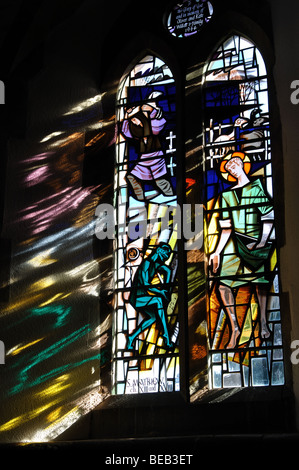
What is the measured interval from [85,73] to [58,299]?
6.62 ft

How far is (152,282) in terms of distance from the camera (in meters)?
7.02

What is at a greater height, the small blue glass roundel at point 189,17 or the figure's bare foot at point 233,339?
the small blue glass roundel at point 189,17

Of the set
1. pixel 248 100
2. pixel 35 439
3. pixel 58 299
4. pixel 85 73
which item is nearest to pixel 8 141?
pixel 85 73

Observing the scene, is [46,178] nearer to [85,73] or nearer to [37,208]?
[37,208]

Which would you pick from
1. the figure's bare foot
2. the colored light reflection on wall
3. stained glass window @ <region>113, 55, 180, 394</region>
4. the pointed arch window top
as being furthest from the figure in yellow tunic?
the colored light reflection on wall

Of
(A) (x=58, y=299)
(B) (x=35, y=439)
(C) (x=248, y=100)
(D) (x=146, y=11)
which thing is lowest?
(B) (x=35, y=439)

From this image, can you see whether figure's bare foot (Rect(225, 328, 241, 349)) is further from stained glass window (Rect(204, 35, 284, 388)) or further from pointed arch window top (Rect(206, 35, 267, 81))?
pointed arch window top (Rect(206, 35, 267, 81))

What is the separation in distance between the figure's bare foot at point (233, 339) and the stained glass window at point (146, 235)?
1.32ft

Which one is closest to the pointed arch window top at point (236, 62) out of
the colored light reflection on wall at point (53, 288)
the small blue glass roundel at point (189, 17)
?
the small blue glass roundel at point (189, 17)

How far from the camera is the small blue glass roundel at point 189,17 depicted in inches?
301

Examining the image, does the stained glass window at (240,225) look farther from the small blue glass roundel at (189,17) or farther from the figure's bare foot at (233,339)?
the small blue glass roundel at (189,17)

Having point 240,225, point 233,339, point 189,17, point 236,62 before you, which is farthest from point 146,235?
point 189,17

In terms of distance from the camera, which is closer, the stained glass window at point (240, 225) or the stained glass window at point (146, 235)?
the stained glass window at point (240, 225)

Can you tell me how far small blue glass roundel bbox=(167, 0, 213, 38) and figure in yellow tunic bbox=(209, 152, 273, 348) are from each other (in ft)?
4.29
